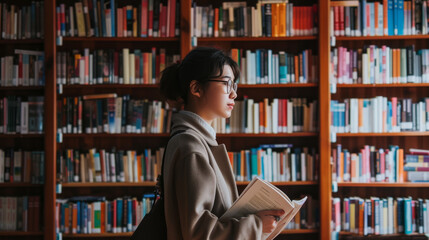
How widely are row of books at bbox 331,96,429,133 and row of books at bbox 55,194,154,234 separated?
160 centimetres

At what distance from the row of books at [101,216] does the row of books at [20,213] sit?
0.18m

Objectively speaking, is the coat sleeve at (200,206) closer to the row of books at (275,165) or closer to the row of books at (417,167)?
the row of books at (275,165)

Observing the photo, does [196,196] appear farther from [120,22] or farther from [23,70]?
[23,70]

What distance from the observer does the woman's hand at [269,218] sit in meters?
1.41

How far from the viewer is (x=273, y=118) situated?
3891mm

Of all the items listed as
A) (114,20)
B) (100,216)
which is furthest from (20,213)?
(114,20)

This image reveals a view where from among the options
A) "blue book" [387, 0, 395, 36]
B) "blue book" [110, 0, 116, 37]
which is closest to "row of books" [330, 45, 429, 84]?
"blue book" [387, 0, 395, 36]

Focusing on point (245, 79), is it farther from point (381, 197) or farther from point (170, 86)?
point (170, 86)

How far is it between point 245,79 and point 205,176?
8.64 feet

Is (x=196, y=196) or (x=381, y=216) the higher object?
(x=196, y=196)

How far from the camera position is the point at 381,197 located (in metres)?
4.08

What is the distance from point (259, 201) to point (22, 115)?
9.70ft

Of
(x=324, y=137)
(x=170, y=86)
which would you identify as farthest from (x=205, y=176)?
(x=324, y=137)

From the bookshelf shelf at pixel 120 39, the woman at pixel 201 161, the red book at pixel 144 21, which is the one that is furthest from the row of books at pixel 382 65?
the woman at pixel 201 161
